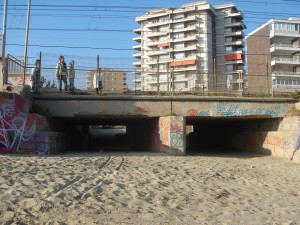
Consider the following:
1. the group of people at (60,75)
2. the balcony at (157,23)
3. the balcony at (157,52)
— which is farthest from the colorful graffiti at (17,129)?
the balcony at (157,23)

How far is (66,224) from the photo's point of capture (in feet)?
19.2

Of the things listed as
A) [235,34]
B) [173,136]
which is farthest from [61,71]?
[235,34]

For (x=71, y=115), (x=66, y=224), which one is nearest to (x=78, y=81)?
(x=71, y=115)

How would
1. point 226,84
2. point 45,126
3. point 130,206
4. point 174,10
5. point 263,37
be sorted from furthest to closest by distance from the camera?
point 174,10 < point 263,37 < point 226,84 < point 45,126 < point 130,206

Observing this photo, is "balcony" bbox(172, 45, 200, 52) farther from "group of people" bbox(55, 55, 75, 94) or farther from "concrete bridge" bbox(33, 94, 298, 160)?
"group of people" bbox(55, 55, 75, 94)

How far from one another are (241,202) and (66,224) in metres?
4.53

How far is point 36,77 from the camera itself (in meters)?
18.8

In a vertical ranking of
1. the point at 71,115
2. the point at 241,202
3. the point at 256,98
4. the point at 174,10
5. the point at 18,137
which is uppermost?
the point at 174,10

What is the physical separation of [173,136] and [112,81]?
492 centimetres

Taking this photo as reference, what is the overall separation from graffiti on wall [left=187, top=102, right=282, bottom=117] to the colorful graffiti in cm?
837

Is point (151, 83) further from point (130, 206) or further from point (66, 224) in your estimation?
point (66, 224)

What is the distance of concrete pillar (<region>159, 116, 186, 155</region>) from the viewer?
1875cm

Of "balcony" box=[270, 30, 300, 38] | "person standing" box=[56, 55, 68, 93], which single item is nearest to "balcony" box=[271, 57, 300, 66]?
"balcony" box=[270, 30, 300, 38]

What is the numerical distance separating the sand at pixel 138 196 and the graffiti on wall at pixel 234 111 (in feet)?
24.2
